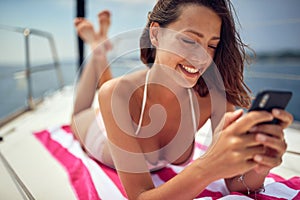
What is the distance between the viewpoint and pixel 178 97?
1060mm

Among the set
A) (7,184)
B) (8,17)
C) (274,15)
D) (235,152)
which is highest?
(274,15)

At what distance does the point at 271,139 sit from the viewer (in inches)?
19.5

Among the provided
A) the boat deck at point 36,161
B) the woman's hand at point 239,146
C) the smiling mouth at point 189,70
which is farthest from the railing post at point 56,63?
the woman's hand at point 239,146

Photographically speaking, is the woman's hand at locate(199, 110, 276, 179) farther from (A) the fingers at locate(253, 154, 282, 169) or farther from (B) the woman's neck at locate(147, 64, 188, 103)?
(B) the woman's neck at locate(147, 64, 188, 103)

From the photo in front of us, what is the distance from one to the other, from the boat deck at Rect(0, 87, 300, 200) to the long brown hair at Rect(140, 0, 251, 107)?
0.44m

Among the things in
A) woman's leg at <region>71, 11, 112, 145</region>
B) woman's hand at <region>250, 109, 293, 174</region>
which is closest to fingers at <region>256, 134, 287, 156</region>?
woman's hand at <region>250, 109, 293, 174</region>

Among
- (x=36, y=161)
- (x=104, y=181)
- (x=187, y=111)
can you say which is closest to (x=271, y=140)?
(x=187, y=111)

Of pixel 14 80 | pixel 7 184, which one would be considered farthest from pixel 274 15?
pixel 14 80

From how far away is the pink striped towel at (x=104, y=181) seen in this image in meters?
0.92

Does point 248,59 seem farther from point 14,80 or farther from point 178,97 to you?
point 14,80

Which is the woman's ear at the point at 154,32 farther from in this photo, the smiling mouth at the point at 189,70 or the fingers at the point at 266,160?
the fingers at the point at 266,160

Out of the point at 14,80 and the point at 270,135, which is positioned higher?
the point at 270,135

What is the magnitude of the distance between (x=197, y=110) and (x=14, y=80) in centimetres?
169

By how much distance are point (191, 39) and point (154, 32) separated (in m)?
0.16
